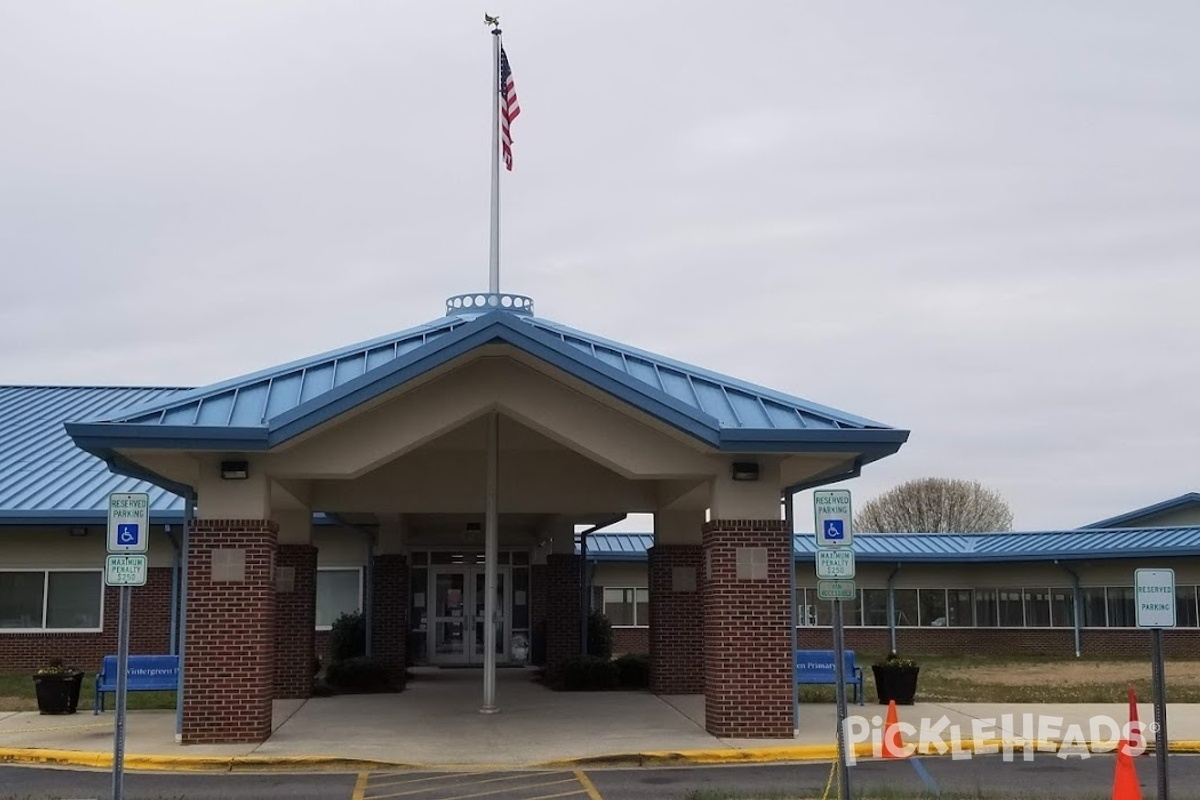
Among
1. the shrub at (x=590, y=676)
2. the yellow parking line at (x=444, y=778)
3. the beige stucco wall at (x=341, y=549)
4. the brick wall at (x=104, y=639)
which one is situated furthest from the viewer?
the beige stucco wall at (x=341, y=549)

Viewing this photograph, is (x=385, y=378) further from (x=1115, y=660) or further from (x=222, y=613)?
(x=1115, y=660)

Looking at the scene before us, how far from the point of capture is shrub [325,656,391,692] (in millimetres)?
23938

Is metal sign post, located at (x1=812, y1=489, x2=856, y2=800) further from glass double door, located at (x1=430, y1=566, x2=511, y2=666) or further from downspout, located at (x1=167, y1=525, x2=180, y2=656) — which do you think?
glass double door, located at (x1=430, y1=566, x2=511, y2=666)

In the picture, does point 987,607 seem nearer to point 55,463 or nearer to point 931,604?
point 931,604

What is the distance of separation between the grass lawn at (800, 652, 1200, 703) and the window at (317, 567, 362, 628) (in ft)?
39.7

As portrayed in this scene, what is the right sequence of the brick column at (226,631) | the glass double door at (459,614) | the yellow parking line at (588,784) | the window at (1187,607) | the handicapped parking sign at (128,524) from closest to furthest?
the handicapped parking sign at (128,524) < the yellow parking line at (588,784) < the brick column at (226,631) < the glass double door at (459,614) < the window at (1187,607)

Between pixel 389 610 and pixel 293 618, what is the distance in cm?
566

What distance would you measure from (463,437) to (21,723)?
734cm

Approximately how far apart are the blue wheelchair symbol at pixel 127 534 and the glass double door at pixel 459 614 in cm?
2149

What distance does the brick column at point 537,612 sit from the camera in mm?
32500

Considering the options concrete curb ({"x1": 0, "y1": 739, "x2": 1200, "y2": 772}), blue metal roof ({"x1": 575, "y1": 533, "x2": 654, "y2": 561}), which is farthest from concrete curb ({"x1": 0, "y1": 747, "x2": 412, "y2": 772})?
blue metal roof ({"x1": 575, "y1": 533, "x2": 654, "y2": 561})

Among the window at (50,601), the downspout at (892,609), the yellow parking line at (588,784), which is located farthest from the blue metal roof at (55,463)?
the downspout at (892,609)

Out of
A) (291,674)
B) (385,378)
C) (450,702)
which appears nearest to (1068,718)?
(450,702)

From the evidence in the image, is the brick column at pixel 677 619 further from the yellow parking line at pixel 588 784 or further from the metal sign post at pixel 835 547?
the metal sign post at pixel 835 547
